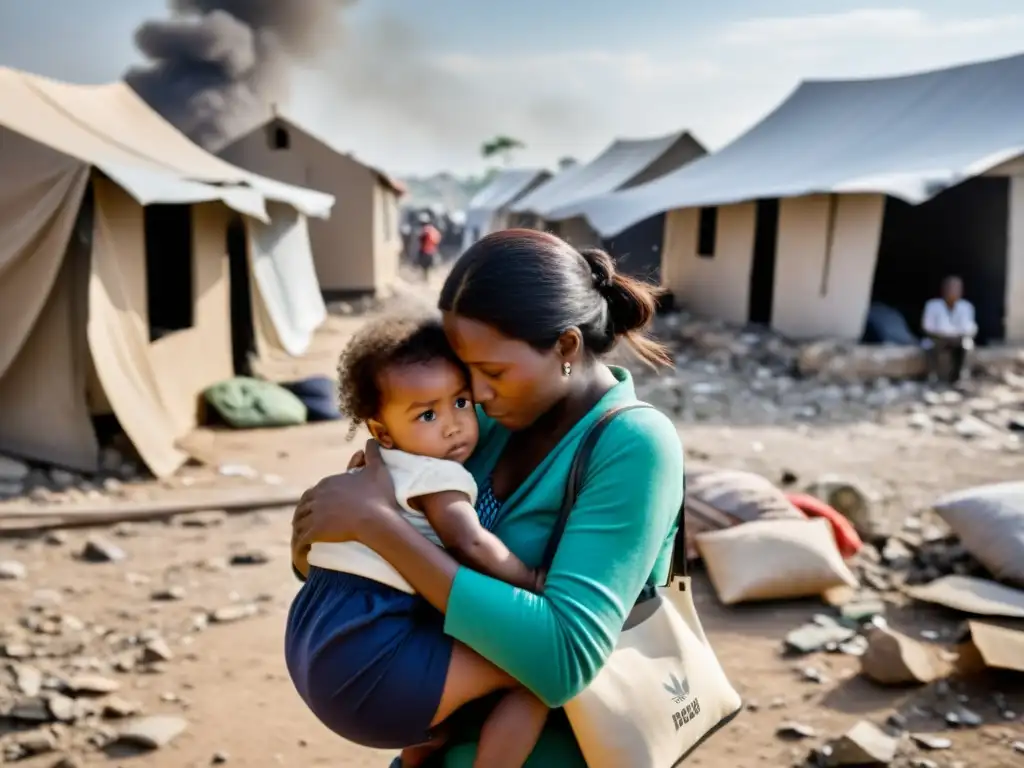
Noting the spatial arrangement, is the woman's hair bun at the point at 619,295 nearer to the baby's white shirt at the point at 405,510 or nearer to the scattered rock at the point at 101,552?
the baby's white shirt at the point at 405,510

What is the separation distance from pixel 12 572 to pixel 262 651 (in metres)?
1.65

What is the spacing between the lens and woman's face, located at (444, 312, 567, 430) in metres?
1.33

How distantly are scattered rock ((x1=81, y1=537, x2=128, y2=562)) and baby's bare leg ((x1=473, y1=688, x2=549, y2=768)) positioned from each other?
4.18 m

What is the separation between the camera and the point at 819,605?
13.9 feet

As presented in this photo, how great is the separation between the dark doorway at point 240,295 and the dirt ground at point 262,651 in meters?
4.25

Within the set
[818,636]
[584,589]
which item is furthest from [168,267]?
[584,589]

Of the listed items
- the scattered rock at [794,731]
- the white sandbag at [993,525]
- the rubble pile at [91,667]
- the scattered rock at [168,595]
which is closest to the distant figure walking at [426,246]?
the rubble pile at [91,667]

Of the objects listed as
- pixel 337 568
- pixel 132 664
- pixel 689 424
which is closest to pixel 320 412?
pixel 689 424

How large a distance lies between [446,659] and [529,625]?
0.15 m

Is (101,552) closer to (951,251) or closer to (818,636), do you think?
(818,636)

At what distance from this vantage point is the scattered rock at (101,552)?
488cm

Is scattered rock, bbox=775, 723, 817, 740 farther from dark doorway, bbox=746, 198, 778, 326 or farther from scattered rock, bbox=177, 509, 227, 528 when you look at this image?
dark doorway, bbox=746, 198, 778, 326

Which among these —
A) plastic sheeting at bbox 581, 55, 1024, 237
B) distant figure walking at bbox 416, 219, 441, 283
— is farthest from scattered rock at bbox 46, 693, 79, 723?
distant figure walking at bbox 416, 219, 441, 283

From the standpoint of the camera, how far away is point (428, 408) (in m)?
1.42
